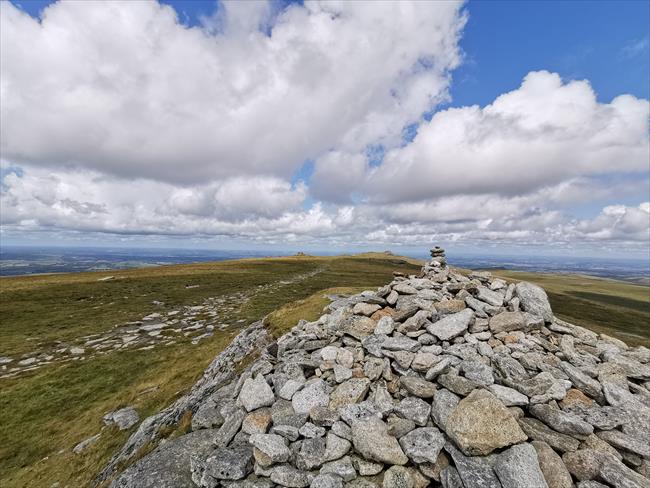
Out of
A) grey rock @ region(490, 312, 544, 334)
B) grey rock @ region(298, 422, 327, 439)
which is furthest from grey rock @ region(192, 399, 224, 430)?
grey rock @ region(490, 312, 544, 334)

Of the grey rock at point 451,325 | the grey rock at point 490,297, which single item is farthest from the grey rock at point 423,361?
the grey rock at point 490,297

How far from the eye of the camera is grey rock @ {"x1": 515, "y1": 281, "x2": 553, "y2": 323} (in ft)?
50.5

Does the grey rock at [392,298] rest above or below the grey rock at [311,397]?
above

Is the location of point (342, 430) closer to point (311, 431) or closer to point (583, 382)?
point (311, 431)

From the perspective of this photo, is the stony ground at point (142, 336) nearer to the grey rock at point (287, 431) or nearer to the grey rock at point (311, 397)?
the grey rock at point (311, 397)

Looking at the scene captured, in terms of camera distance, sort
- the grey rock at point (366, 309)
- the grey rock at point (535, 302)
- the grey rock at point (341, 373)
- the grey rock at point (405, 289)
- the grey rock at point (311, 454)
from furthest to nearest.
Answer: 1. the grey rock at point (405, 289)
2. the grey rock at point (366, 309)
3. the grey rock at point (535, 302)
4. the grey rock at point (341, 373)
5. the grey rock at point (311, 454)

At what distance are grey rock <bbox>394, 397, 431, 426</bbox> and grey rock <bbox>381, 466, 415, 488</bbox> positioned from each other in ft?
5.20

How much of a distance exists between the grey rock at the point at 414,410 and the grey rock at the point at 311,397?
2.68 metres

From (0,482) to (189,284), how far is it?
5591 cm

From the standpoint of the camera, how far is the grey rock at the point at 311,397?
439 inches

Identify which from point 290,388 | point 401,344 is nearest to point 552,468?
point 401,344

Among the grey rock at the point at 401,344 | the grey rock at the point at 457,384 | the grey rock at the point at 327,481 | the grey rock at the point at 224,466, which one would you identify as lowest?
the grey rock at the point at 224,466

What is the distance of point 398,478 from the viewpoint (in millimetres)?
8312

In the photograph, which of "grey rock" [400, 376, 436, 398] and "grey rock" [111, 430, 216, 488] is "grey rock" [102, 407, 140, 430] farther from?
"grey rock" [400, 376, 436, 398]
